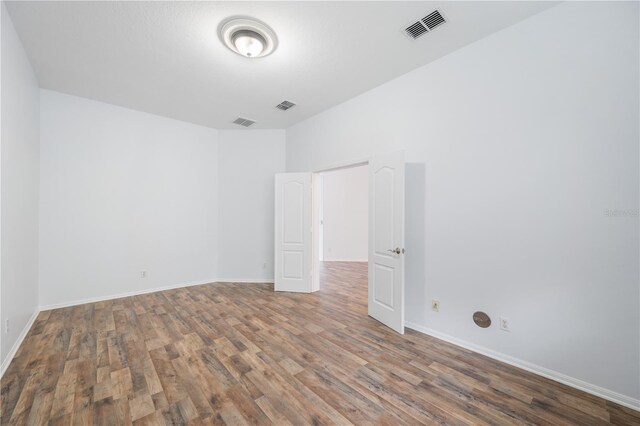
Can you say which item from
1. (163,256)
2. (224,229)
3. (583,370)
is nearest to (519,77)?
(583,370)

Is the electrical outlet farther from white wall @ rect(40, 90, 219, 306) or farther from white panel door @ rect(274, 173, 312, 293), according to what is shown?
white wall @ rect(40, 90, 219, 306)

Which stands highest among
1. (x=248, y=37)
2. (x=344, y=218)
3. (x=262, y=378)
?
(x=248, y=37)

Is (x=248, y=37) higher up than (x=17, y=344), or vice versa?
(x=248, y=37)

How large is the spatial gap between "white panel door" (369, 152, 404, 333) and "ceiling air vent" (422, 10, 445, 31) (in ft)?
3.95

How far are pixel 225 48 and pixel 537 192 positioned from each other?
3279 mm

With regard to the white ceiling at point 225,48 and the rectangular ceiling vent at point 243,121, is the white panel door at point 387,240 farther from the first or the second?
the rectangular ceiling vent at point 243,121

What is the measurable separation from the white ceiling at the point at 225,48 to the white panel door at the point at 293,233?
1.40 metres

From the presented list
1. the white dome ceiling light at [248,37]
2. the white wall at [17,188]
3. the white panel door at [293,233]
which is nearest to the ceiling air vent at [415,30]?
the white dome ceiling light at [248,37]

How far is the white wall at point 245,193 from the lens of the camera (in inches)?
199

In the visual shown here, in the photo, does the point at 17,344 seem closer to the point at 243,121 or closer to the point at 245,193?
the point at 245,193

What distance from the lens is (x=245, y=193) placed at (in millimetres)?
5090

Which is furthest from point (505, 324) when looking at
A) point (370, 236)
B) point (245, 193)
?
point (245, 193)

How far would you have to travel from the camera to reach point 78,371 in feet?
7.02

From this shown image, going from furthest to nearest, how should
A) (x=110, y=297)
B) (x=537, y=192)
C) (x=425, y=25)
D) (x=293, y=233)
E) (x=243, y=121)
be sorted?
1. (x=243, y=121)
2. (x=293, y=233)
3. (x=110, y=297)
4. (x=425, y=25)
5. (x=537, y=192)
